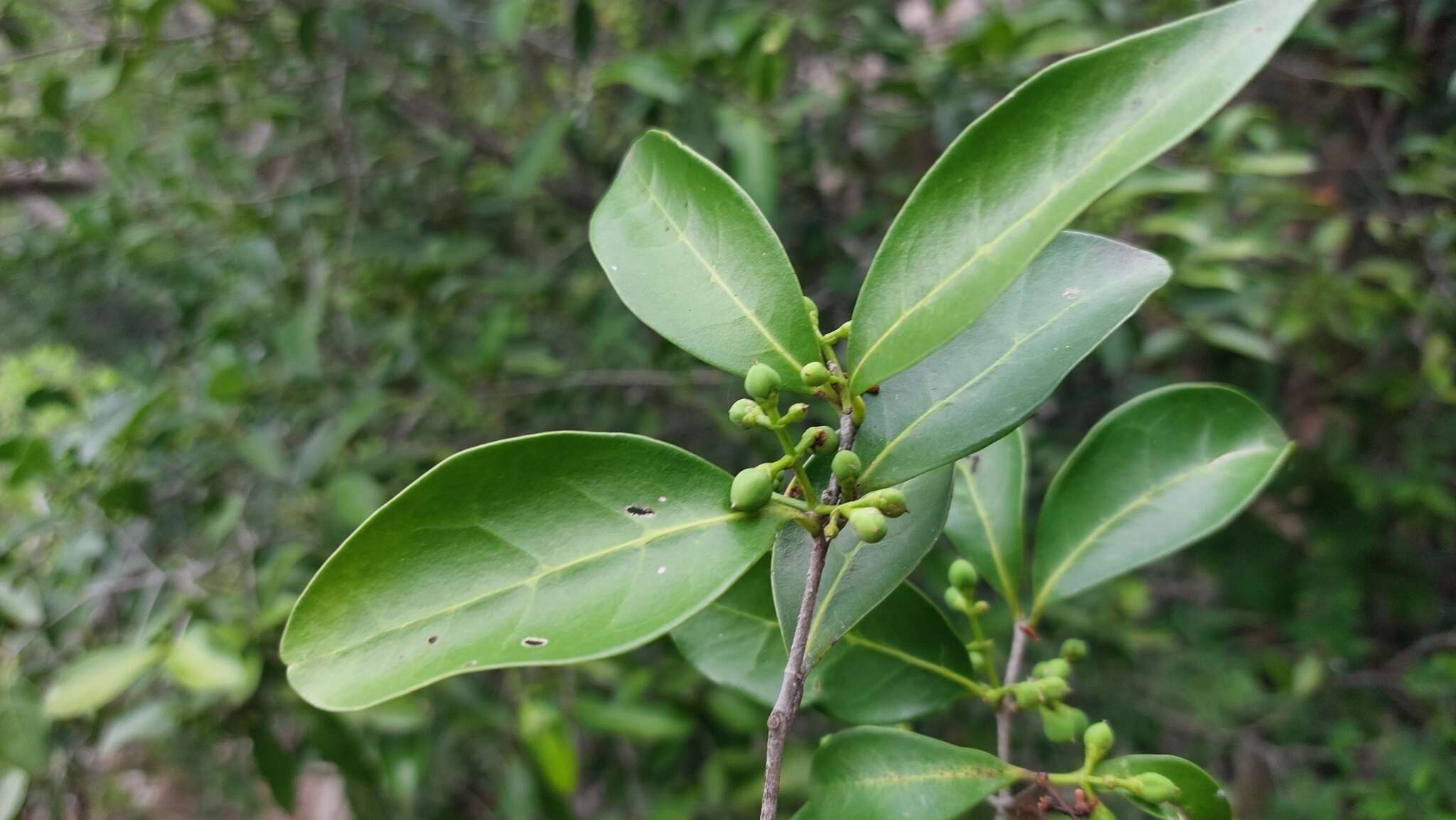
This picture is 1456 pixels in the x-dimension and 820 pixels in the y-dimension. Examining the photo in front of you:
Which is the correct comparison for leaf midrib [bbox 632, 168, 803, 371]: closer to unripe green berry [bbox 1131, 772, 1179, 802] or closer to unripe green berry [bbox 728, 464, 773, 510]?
unripe green berry [bbox 728, 464, 773, 510]

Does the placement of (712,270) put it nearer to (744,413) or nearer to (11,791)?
(744,413)

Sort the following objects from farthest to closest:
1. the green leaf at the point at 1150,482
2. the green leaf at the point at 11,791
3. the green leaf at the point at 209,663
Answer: the green leaf at the point at 11,791 < the green leaf at the point at 209,663 < the green leaf at the point at 1150,482

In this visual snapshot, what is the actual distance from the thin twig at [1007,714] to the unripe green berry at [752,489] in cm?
25

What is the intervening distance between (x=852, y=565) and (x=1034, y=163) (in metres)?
0.22

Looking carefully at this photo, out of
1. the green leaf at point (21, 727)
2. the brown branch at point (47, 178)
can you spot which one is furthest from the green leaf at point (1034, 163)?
the brown branch at point (47, 178)

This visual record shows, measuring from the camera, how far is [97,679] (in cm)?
85

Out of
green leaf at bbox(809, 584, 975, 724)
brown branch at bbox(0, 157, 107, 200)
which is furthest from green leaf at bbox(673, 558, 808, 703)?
brown branch at bbox(0, 157, 107, 200)

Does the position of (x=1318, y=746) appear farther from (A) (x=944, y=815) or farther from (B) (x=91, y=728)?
(B) (x=91, y=728)

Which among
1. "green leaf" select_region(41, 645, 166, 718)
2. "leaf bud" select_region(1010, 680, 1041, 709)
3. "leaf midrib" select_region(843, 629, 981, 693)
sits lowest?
"green leaf" select_region(41, 645, 166, 718)

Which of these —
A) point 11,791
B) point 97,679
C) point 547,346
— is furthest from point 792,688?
point 547,346

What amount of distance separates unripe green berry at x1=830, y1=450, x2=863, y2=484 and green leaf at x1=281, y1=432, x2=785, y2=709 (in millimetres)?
36

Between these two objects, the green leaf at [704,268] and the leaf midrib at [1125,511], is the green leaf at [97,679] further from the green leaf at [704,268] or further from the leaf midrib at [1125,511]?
the leaf midrib at [1125,511]

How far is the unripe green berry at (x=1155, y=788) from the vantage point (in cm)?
42

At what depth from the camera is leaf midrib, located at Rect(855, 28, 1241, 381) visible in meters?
0.32
